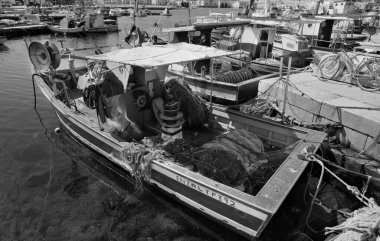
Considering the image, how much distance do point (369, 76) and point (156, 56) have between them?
882 centimetres

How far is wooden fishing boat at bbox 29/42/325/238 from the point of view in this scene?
17.2ft

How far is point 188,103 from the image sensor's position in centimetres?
872

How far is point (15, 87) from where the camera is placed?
17.0 m

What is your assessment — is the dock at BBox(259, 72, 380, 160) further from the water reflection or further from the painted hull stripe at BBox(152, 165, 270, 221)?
the water reflection

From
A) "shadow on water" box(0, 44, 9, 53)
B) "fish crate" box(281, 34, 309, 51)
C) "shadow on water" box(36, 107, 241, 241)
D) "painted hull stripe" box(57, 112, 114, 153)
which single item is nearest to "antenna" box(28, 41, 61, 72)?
"painted hull stripe" box(57, 112, 114, 153)

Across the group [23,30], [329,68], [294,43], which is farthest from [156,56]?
[23,30]

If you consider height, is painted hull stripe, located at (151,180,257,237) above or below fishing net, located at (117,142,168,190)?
below

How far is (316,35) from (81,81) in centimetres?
1676

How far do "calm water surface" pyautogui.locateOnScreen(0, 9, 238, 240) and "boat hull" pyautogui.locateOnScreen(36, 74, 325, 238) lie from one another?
808 mm

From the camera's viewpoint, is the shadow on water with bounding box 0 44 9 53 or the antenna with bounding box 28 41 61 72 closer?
the antenna with bounding box 28 41 61 72

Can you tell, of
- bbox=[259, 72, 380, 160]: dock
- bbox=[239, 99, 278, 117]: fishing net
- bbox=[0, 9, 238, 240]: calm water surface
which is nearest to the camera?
bbox=[0, 9, 238, 240]: calm water surface

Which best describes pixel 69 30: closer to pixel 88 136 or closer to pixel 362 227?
pixel 88 136

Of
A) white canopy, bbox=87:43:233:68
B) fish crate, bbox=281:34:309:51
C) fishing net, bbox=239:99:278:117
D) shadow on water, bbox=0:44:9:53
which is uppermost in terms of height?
fish crate, bbox=281:34:309:51

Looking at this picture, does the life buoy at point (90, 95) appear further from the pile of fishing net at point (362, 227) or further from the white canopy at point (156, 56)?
the pile of fishing net at point (362, 227)
